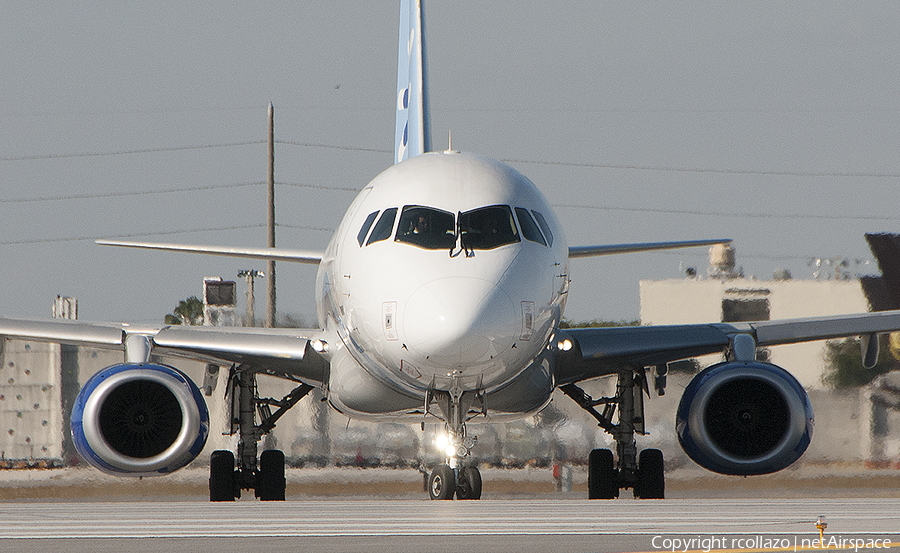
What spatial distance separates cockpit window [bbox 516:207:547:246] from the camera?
41.7 feet

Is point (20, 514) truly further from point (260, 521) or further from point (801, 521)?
point (801, 521)

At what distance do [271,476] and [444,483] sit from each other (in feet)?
16.3

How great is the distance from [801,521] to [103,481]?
620 inches

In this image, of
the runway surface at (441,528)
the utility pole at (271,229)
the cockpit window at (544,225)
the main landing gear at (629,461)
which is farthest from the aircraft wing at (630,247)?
the utility pole at (271,229)

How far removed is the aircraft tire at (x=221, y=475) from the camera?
1716 cm

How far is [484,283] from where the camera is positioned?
38.1 ft

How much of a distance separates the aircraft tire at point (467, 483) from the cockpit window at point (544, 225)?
2474 millimetres

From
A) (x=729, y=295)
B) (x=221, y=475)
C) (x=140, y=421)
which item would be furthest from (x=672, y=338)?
(x=729, y=295)

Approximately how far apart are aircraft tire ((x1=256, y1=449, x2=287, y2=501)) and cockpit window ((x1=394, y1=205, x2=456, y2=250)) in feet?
20.0

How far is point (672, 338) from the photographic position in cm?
1638

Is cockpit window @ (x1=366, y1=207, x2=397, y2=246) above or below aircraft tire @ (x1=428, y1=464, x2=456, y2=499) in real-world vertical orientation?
above

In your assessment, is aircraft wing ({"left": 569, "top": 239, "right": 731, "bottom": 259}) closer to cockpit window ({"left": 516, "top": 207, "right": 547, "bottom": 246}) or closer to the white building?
cockpit window ({"left": 516, "top": 207, "right": 547, "bottom": 246})

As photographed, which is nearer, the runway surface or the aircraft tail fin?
the runway surface

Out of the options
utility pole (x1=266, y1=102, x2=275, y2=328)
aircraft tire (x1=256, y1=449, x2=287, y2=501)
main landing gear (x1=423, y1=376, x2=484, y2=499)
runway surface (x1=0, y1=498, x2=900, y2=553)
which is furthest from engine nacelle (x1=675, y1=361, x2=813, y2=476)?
utility pole (x1=266, y1=102, x2=275, y2=328)
